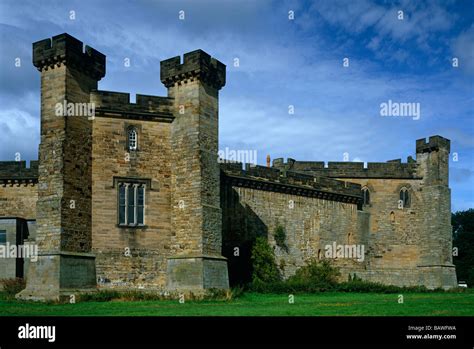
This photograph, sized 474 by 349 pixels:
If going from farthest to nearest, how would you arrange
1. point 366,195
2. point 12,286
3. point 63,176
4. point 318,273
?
point 366,195 < point 318,273 < point 12,286 < point 63,176

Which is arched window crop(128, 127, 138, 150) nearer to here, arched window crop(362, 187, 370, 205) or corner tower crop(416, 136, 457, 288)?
arched window crop(362, 187, 370, 205)

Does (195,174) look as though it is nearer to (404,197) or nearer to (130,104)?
(130,104)

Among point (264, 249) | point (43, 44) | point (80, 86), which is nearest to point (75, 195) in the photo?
point (80, 86)

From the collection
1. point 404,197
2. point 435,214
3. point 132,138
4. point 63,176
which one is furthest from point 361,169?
point 63,176

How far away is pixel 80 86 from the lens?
87.3ft

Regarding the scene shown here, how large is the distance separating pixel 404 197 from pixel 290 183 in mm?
9587

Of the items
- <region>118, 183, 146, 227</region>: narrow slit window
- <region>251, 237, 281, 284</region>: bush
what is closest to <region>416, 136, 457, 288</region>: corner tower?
<region>251, 237, 281, 284</region>: bush

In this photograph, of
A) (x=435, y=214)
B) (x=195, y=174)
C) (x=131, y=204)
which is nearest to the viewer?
(x=131, y=204)

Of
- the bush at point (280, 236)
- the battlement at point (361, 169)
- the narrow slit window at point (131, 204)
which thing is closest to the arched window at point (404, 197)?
the battlement at point (361, 169)

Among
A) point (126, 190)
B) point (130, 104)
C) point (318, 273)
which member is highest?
point (130, 104)

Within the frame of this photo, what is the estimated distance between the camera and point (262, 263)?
32562mm

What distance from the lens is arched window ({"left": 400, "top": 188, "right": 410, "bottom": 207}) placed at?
41.5 metres
